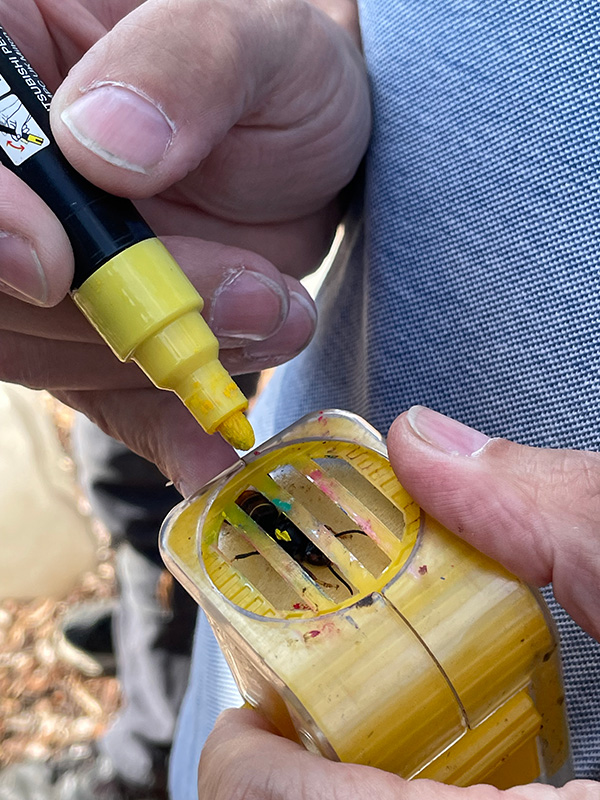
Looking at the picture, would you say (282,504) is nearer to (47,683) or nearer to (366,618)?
(366,618)

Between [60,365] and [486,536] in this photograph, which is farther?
[60,365]

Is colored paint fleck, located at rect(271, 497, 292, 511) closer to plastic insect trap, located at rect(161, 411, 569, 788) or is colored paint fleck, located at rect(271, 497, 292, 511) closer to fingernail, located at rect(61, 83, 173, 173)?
plastic insect trap, located at rect(161, 411, 569, 788)

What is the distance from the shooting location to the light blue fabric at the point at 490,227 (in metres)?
0.55

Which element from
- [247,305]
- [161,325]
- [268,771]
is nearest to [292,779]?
[268,771]

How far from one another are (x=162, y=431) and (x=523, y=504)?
40 centimetres

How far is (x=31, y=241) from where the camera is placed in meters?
0.46

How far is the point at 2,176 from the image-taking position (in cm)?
46

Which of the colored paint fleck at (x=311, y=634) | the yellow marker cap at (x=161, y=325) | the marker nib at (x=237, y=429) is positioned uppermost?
the yellow marker cap at (x=161, y=325)

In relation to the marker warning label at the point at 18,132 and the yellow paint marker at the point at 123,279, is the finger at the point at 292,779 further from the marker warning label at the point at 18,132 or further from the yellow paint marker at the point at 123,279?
the marker warning label at the point at 18,132

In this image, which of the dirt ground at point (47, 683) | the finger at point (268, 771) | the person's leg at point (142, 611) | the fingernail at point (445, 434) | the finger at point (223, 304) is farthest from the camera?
the dirt ground at point (47, 683)

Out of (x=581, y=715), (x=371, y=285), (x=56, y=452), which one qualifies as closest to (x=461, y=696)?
(x=581, y=715)

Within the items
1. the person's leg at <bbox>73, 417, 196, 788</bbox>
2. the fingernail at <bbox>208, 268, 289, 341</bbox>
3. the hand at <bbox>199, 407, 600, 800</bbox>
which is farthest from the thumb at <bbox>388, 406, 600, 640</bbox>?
the person's leg at <bbox>73, 417, 196, 788</bbox>

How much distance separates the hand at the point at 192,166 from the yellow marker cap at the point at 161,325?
0.12 feet

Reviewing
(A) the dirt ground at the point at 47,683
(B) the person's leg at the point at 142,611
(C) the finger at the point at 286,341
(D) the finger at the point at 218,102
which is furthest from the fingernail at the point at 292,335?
(A) the dirt ground at the point at 47,683
